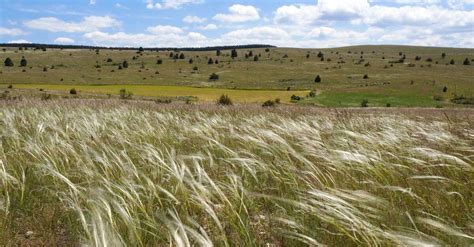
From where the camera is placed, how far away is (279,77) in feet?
254

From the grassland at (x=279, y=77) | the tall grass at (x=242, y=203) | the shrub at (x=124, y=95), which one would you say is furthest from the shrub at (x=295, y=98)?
the tall grass at (x=242, y=203)

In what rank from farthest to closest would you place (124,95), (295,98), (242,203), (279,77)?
(279,77), (295,98), (124,95), (242,203)

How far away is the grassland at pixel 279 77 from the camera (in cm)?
5331

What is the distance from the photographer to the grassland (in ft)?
175

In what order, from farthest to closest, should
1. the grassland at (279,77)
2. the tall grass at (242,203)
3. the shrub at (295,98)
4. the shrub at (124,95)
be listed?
the grassland at (279,77), the shrub at (295,98), the shrub at (124,95), the tall grass at (242,203)

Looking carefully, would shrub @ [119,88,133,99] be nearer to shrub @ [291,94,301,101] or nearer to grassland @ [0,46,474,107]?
grassland @ [0,46,474,107]

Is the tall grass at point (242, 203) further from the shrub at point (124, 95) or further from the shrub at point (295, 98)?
the shrub at point (295, 98)

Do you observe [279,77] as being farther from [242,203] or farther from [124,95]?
[242,203]

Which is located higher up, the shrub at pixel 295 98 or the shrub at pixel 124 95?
the shrub at pixel 124 95

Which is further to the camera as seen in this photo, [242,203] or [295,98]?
[295,98]

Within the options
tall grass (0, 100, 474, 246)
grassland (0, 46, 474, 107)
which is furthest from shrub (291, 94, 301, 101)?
tall grass (0, 100, 474, 246)

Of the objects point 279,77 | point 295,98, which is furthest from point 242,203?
point 279,77

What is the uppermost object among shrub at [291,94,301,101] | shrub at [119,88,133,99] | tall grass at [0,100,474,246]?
tall grass at [0,100,474,246]

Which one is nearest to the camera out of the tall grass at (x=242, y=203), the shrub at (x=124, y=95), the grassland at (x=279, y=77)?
the tall grass at (x=242, y=203)
